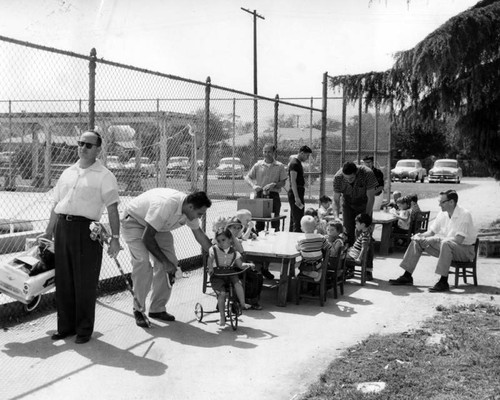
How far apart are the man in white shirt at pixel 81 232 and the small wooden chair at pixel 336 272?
10.4ft

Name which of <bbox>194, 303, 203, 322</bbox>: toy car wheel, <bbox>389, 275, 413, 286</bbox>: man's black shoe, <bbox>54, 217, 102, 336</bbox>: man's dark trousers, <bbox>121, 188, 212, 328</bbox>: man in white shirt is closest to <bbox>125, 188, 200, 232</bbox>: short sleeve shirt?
<bbox>121, 188, 212, 328</bbox>: man in white shirt

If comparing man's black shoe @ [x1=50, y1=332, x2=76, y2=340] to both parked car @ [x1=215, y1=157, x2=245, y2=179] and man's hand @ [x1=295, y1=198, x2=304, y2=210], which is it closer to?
man's hand @ [x1=295, y1=198, x2=304, y2=210]

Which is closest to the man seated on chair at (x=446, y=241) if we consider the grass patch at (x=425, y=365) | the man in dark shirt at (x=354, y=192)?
the man in dark shirt at (x=354, y=192)

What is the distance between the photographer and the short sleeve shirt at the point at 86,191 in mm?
5797

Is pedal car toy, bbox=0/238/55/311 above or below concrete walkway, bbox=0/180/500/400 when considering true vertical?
above

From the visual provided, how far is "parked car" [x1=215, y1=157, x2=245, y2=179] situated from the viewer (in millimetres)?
16594

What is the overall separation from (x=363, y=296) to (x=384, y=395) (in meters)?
3.79

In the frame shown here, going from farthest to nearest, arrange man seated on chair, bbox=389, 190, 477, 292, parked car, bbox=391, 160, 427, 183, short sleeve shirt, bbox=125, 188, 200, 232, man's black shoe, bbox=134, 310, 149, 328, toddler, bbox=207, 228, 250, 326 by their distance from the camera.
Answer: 1. parked car, bbox=391, 160, 427, 183
2. man seated on chair, bbox=389, 190, 477, 292
3. toddler, bbox=207, 228, 250, 326
4. man's black shoe, bbox=134, 310, 149, 328
5. short sleeve shirt, bbox=125, 188, 200, 232

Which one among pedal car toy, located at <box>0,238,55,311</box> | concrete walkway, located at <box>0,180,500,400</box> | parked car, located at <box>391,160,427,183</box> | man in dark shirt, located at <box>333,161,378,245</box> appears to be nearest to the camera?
concrete walkway, located at <box>0,180,500,400</box>

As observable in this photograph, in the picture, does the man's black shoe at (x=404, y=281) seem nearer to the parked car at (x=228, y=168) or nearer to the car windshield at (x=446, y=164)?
the parked car at (x=228, y=168)

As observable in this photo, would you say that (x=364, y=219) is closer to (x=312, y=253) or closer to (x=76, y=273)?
(x=312, y=253)

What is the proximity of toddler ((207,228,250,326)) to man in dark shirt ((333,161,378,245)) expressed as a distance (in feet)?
11.5

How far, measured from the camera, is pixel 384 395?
4570 millimetres

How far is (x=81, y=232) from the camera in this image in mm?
5840
